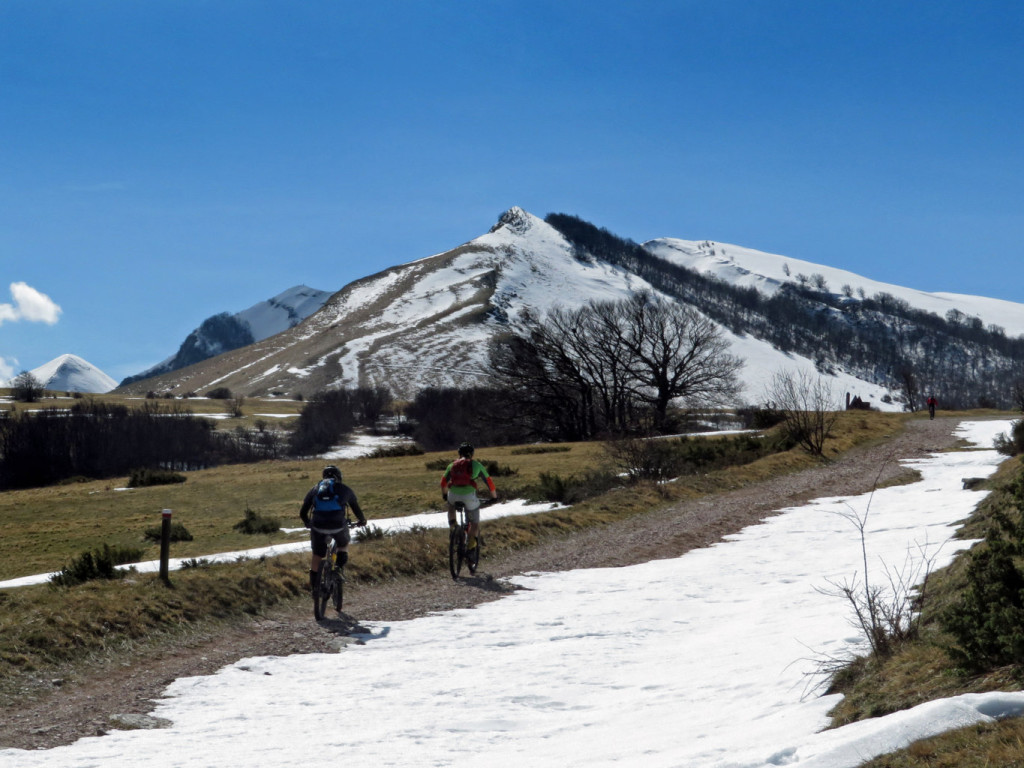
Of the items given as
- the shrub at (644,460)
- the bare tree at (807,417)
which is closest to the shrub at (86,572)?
the shrub at (644,460)

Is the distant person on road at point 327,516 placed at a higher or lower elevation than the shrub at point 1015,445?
higher

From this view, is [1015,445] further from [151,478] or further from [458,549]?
[151,478]

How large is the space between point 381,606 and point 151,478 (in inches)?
1415

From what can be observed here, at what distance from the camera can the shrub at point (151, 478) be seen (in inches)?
1712

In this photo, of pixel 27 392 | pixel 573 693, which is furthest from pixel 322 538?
pixel 27 392

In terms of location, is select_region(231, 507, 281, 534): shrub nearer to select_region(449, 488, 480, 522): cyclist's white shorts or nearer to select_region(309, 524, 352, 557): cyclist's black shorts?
select_region(449, 488, 480, 522): cyclist's white shorts

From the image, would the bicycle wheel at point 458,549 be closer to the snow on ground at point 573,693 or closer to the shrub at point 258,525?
the snow on ground at point 573,693

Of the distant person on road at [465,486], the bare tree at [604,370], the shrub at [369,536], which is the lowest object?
the shrub at [369,536]

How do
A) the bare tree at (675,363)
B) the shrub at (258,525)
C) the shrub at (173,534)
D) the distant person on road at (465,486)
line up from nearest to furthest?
the distant person on road at (465,486)
the shrub at (173,534)
the shrub at (258,525)
the bare tree at (675,363)

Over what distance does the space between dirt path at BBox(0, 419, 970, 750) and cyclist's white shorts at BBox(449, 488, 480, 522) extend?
45.1 inches

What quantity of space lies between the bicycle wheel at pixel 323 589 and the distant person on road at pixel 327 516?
8cm

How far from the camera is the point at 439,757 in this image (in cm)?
609

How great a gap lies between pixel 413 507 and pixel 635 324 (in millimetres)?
39561

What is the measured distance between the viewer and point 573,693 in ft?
25.4
